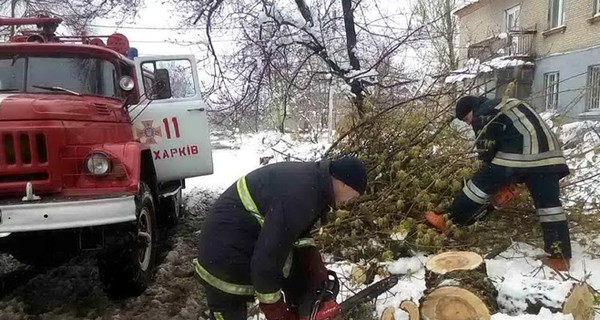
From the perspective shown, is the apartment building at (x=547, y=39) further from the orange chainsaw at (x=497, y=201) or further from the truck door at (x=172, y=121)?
the orange chainsaw at (x=497, y=201)

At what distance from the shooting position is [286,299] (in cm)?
312

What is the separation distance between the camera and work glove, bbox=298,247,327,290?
309 cm

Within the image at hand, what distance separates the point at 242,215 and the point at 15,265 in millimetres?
4096

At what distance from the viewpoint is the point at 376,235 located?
468 cm

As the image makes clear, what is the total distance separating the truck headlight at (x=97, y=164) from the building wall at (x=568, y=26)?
1244 cm

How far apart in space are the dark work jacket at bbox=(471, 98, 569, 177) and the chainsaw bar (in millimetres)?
1534

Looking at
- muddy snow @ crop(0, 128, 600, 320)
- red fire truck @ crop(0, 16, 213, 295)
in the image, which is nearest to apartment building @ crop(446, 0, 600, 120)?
red fire truck @ crop(0, 16, 213, 295)

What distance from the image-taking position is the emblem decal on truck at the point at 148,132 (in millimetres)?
5656

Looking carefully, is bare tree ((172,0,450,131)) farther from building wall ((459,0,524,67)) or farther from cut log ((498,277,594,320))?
building wall ((459,0,524,67))

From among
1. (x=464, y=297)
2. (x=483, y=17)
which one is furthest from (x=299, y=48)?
(x=483, y=17)

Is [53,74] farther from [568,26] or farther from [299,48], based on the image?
[568,26]

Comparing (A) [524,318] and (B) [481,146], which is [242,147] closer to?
(B) [481,146]

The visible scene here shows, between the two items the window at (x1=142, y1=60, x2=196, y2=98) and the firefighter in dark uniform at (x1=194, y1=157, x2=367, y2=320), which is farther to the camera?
the window at (x1=142, y1=60, x2=196, y2=98)

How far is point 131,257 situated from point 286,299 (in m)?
1.68
